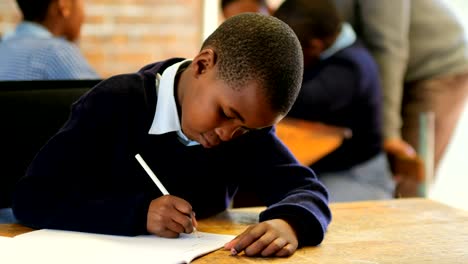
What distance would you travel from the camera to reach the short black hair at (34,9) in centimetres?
308

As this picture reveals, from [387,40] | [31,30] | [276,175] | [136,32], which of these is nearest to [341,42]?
[387,40]

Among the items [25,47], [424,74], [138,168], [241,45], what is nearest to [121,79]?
[138,168]

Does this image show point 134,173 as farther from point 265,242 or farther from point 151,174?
point 265,242

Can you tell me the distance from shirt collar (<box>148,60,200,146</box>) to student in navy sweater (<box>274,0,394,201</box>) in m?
1.24

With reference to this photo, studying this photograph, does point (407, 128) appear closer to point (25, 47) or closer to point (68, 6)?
point (68, 6)

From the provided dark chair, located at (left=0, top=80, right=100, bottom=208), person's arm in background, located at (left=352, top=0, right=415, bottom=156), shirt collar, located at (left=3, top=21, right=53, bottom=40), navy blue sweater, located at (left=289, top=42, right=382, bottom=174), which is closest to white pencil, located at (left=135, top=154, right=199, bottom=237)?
dark chair, located at (left=0, top=80, right=100, bottom=208)

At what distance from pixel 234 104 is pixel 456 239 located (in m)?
0.43

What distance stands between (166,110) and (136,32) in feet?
11.1

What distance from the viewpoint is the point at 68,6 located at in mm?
3150

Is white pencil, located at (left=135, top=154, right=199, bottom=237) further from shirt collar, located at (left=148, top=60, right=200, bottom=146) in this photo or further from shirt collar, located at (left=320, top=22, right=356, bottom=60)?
shirt collar, located at (left=320, top=22, right=356, bottom=60)

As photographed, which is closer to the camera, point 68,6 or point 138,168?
point 138,168

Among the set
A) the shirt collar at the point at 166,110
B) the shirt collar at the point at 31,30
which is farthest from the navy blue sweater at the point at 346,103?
the shirt collar at the point at 166,110

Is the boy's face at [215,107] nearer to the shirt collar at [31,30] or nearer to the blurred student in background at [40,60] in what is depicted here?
the blurred student in background at [40,60]

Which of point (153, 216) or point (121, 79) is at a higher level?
point (121, 79)
